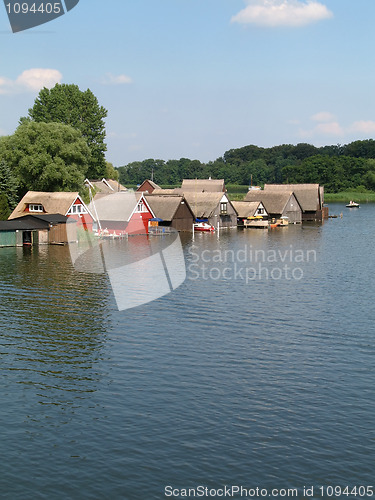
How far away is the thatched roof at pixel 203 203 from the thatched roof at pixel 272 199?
15.2 m

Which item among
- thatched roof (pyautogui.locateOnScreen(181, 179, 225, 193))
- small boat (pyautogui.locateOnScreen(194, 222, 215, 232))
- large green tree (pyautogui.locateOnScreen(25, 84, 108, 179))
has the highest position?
large green tree (pyautogui.locateOnScreen(25, 84, 108, 179))

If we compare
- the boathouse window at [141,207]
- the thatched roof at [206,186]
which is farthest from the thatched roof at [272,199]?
the boathouse window at [141,207]

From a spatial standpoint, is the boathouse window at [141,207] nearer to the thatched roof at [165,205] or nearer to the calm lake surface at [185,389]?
the thatched roof at [165,205]

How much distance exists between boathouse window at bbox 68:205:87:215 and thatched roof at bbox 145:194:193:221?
16945 millimetres

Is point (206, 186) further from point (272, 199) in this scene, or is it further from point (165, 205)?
point (165, 205)

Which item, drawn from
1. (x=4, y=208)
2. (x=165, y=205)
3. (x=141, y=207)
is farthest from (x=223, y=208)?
(x=4, y=208)

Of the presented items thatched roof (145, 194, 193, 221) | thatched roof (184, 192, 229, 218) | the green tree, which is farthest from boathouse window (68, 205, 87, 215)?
thatched roof (184, 192, 229, 218)

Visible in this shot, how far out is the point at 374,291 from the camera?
4662 cm

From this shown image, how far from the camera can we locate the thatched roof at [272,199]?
114 metres

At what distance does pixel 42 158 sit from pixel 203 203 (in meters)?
27.9

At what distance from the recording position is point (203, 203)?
10275 centimetres

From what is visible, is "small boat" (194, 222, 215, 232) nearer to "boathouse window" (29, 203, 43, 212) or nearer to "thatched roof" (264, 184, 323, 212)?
"boathouse window" (29, 203, 43, 212)

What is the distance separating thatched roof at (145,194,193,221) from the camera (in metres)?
95.5

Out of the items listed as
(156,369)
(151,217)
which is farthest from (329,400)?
(151,217)
